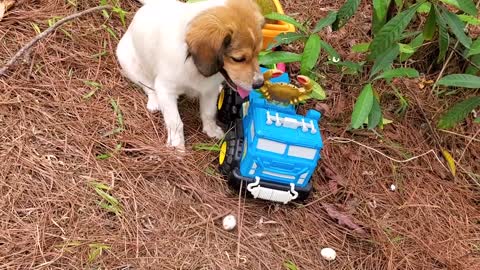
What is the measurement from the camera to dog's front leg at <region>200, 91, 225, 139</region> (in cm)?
319

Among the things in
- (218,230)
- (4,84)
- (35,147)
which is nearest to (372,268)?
(218,230)

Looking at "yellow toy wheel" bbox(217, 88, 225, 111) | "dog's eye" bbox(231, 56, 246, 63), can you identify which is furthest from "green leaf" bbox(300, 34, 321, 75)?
"yellow toy wheel" bbox(217, 88, 225, 111)

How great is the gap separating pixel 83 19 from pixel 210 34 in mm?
1446

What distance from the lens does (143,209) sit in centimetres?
275

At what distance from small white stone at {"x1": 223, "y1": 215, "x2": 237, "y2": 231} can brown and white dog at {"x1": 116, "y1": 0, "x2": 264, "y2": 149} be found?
56cm

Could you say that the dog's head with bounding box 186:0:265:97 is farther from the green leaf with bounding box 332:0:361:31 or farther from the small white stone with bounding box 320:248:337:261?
the small white stone with bounding box 320:248:337:261

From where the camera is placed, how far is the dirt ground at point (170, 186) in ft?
8.50

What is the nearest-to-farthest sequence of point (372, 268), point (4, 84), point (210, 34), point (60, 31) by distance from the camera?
1. point (210, 34)
2. point (372, 268)
3. point (4, 84)
4. point (60, 31)

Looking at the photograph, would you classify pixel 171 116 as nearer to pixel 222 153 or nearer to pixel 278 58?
pixel 222 153

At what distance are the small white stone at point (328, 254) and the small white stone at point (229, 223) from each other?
18.8 inches

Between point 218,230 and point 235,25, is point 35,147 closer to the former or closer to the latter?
point 218,230

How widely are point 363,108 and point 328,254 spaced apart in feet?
2.55

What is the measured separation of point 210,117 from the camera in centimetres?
324

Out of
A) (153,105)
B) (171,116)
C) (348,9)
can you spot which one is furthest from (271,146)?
(153,105)
